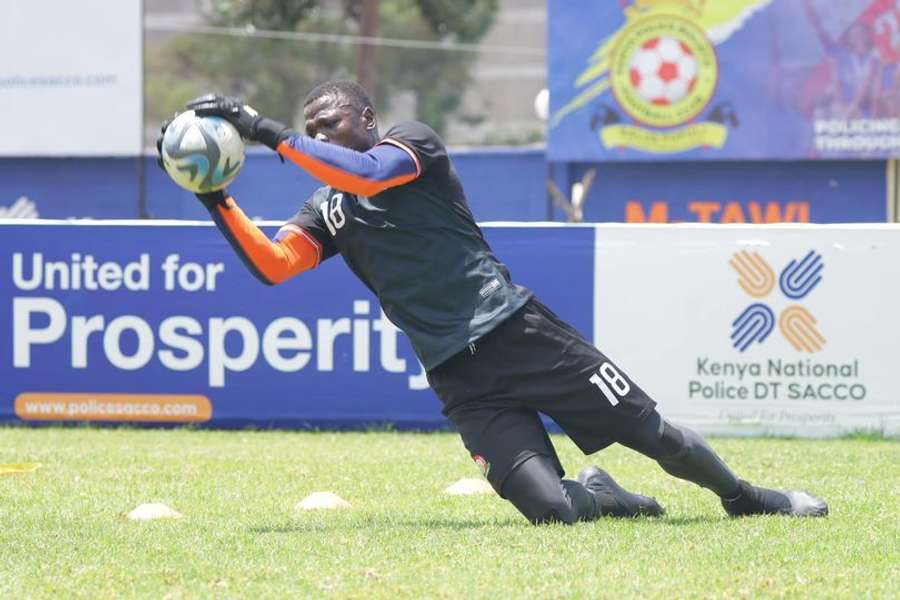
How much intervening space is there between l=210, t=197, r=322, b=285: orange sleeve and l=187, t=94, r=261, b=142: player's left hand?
41 centimetres

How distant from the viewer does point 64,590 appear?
585cm

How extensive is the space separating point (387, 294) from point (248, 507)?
1559mm

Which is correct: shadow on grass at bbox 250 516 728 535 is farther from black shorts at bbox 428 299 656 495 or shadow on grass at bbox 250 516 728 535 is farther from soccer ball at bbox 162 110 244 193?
soccer ball at bbox 162 110 244 193

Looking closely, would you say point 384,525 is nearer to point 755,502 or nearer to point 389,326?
point 755,502

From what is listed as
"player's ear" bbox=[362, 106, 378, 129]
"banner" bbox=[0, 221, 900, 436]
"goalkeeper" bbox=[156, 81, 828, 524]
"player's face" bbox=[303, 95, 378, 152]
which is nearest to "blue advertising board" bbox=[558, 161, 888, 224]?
"banner" bbox=[0, 221, 900, 436]

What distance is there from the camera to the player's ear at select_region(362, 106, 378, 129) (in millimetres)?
7094

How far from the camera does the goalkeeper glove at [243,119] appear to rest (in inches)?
257

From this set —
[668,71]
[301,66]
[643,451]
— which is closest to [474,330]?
[643,451]

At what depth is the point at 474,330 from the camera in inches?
281

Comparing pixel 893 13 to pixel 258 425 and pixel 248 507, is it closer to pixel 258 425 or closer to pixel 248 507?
pixel 258 425

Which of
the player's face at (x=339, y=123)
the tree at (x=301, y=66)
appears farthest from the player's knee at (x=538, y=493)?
the tree at (x=301, y=66)

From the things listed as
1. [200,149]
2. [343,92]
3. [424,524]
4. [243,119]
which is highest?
[343,92]

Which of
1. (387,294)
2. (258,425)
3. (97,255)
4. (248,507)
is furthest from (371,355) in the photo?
(387,294)

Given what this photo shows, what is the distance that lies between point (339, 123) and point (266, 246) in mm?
587
